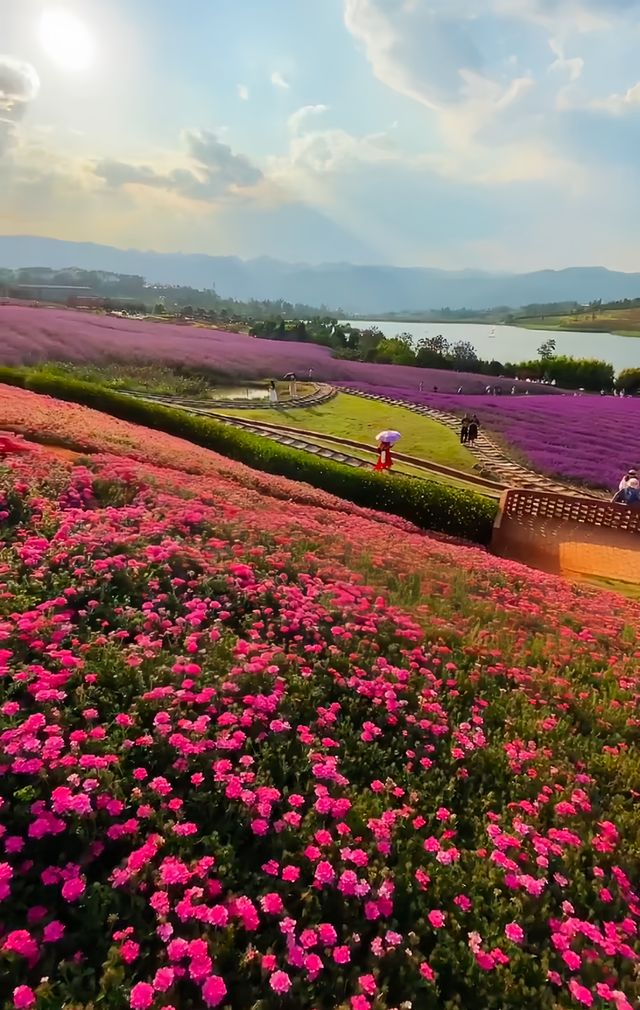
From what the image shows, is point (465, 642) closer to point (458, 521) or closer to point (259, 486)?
point (259, 486)

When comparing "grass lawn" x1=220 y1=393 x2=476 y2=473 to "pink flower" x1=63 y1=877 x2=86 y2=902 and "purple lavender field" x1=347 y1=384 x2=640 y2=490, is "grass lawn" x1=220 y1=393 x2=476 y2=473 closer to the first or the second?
"purple lavender field" x1=347 y1=384 x2=640 y2=490

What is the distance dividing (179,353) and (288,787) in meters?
33.3

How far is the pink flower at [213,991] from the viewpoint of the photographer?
3.30 metres

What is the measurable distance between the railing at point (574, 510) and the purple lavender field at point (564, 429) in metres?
3.74

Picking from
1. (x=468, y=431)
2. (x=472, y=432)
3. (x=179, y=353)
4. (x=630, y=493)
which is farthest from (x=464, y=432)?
(x=179, y=353)

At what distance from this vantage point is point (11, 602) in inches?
241

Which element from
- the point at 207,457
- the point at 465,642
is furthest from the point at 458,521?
the point at 465,642

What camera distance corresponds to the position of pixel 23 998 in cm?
316

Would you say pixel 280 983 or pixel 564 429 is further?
pixel 564 429

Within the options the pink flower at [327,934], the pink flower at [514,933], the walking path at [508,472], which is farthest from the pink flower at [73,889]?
the walking path at [508,472]

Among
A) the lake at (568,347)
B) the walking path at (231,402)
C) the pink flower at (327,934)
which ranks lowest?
the walking path at (231,402)

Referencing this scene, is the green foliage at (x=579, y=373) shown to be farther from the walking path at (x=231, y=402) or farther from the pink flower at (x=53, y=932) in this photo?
the pink flower at (x=53, y=932)

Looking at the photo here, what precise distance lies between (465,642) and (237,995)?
484 centimetres

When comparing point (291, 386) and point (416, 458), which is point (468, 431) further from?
point (291, 386)
